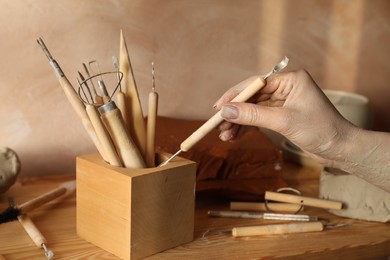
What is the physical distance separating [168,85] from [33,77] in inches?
9.8

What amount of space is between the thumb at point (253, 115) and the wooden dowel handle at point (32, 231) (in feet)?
0.93

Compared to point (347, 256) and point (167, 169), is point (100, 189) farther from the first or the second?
point (347, 256)

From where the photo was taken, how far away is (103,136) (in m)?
0.71

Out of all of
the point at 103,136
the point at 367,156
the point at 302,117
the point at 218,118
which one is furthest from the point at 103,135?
the point at 367,156

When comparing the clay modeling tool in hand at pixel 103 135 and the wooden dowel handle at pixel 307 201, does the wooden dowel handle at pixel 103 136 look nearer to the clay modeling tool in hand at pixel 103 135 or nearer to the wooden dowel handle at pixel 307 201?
the clay modeling tool in hand at pixel 103 135

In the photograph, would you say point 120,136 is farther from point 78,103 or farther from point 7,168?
point 7,168

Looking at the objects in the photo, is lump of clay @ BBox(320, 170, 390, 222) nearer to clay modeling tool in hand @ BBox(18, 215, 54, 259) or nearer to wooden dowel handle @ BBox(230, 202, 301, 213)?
wooden dowel handle @ BBox(230, 202, 301, 213)

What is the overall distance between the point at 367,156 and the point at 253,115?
0.18m

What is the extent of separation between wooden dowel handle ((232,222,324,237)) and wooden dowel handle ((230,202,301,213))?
0.21ft

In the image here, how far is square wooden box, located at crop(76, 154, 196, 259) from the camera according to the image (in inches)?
27.4

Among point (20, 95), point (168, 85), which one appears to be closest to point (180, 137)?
point (168, 85)

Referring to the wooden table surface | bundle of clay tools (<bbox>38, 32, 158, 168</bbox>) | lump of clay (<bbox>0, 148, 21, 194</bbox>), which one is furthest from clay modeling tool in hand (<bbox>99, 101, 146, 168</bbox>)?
lump of clay (<bbox>0, 148, 21, 194</bbox>)

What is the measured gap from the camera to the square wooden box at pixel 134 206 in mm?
697

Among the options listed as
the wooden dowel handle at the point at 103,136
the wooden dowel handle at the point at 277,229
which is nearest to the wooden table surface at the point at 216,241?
the wooden dowel handle at the point at 277,229
